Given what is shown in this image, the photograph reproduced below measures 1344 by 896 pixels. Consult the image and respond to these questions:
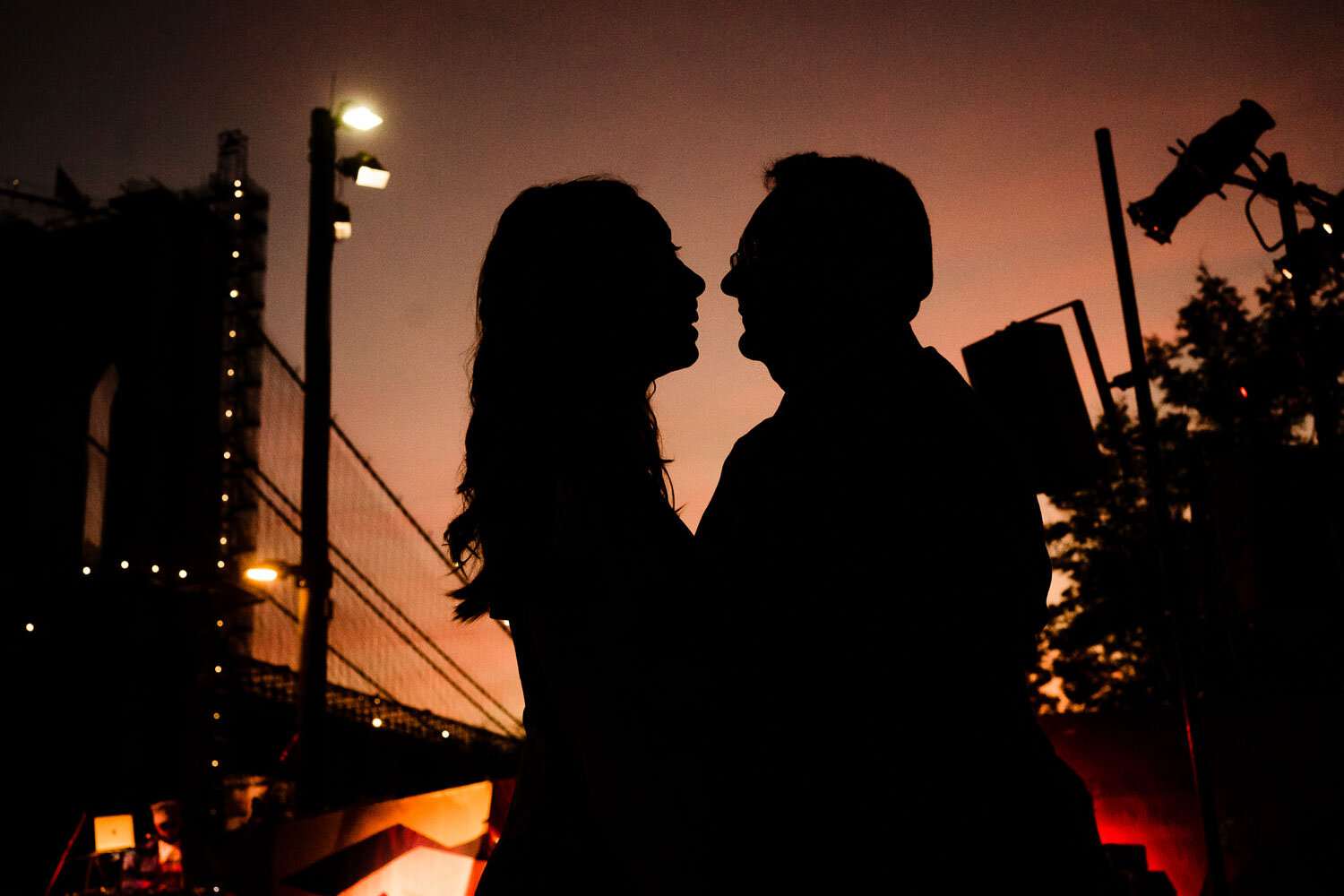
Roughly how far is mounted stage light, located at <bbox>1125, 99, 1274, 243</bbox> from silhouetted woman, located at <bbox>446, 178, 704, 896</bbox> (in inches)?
204

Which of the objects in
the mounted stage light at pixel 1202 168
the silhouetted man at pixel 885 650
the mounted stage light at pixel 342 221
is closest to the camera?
the silhouetted man at pixel 885 650

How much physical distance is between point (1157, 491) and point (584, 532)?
430 centimetres

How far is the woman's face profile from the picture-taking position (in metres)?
1.09

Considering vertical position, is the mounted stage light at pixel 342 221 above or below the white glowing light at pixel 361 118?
below

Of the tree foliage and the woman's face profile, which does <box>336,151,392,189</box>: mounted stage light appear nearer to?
the woman's face profile

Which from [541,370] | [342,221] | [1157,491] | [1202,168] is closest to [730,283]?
[541,370]

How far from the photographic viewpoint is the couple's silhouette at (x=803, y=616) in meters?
0.79

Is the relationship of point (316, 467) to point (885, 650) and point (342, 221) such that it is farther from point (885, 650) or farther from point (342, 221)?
point (885, 650)

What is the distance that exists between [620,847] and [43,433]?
2416 cm

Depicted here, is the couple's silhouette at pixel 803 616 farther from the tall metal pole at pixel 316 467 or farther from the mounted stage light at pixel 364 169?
the mounted stage light at pixel 364 169

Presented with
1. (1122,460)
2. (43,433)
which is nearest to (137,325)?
(43,433)

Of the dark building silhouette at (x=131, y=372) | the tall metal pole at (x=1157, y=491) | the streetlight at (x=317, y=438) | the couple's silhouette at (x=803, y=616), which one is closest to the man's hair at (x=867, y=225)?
the couple's silhouette at (x=803, y=616)

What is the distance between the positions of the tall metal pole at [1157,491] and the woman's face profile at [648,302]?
370cm

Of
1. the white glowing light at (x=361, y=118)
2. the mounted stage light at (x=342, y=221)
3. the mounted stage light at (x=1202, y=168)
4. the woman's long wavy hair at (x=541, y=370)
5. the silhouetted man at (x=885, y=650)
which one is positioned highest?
the white glowing light at (x=361, y=118)
